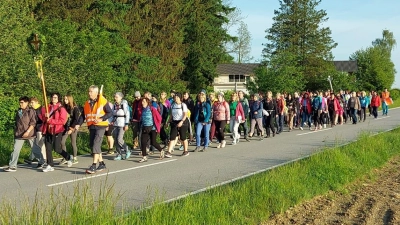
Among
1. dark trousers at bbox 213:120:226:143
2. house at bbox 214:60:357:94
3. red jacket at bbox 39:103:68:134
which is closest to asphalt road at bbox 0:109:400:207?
dark trousers at bbox 213:120:226:143

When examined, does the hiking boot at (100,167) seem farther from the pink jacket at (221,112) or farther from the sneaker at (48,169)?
the pink jacket at (221,112)

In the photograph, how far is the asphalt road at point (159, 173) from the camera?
8828 mm

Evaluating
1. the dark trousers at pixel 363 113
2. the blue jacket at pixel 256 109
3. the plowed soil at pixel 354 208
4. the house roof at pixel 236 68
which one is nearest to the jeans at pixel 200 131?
the blue jacket at pixel 256 109

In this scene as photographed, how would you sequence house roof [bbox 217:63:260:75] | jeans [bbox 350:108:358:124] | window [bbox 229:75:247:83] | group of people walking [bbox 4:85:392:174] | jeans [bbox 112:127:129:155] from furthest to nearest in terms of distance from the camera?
window [bbox 229:75:247:83], house roof [bbox 217:63:260:75], jeans [bbox 350:108:358:124], jeans [bbox 112:127:129:155], group of people walking [bbox 4:85:392:174]

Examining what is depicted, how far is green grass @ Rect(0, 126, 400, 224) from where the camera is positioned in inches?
207

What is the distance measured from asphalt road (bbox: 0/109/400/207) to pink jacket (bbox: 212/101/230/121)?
101 cm

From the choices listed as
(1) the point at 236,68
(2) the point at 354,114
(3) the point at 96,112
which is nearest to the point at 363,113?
(2) the point at 354,114

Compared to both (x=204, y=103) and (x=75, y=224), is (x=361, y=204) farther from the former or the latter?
(x=204, y=103)

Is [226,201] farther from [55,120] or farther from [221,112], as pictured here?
[221,112]

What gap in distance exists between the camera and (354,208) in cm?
775

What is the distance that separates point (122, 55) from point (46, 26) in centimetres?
714

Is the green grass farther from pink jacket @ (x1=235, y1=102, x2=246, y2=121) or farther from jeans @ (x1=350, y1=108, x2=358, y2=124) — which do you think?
jeans @ (x1=350, y1=108, x2=358, y2=124)

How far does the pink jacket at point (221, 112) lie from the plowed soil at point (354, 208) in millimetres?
6813

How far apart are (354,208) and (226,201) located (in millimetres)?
2186
